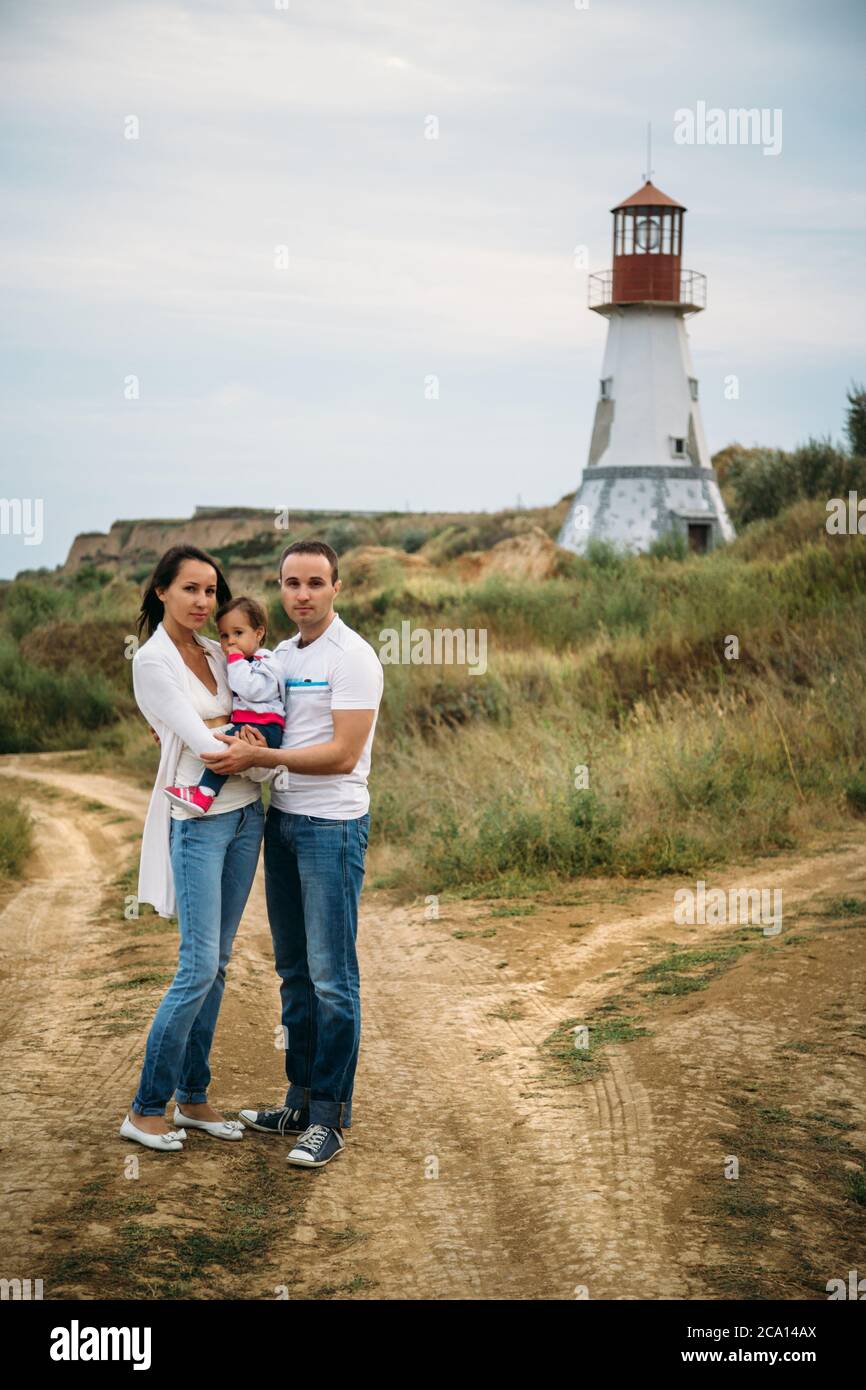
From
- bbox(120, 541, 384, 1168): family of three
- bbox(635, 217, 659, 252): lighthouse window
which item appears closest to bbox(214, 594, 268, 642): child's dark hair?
bbox(120, 541, 384, 1168): family of three

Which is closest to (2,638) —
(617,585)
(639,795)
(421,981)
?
(617,585)

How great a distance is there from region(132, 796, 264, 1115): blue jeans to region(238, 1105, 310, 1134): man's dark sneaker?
45 centimetres

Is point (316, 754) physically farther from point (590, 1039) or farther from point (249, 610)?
point (590, 1039)

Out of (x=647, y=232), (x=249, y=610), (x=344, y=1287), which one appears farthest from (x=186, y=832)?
(x=647, y=232)

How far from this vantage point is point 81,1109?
562 centimetres

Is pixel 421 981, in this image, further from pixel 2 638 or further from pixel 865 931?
pixel 2 638

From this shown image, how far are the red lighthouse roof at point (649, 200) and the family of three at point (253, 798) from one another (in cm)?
2968

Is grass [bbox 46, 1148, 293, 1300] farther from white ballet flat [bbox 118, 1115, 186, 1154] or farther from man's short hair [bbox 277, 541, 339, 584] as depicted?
man's short hair [bbox 277, 541, 339, 584]

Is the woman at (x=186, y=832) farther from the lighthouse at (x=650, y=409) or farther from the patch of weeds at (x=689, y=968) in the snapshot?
the lighthouse at (x=650, y=409)

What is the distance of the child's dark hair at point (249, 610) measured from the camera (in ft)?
16.5

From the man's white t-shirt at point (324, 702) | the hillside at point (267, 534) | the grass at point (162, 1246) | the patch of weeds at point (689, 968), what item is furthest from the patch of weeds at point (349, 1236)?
the hillside at point (267, 534)

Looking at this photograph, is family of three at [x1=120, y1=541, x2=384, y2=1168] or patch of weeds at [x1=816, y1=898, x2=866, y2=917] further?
patch of weeds at [x1=816, y1=898, x2=866, y2=917]

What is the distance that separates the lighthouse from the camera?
3269 cm

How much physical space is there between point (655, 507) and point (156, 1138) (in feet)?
96.0
